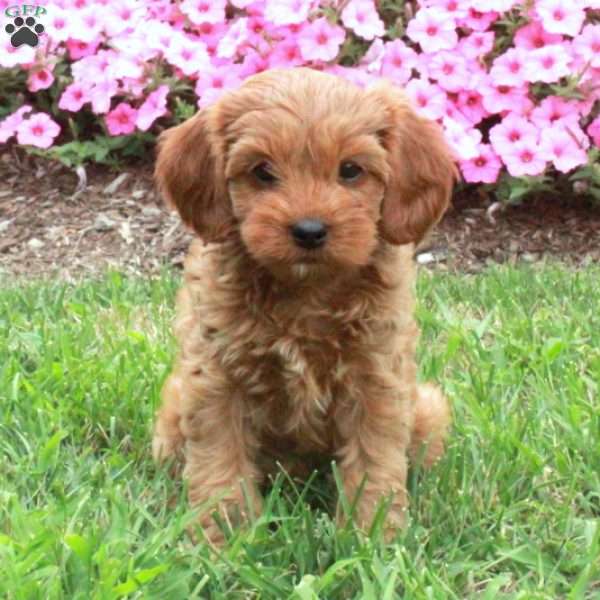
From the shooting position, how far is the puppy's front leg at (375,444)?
371 cm

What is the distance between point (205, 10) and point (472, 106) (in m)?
1.64

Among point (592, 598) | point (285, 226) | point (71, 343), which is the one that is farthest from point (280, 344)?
point (71, 343)

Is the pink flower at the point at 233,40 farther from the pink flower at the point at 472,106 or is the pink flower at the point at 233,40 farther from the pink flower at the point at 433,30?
the pink flower at the point at 472,106

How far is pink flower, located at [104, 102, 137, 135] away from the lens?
7191 mm

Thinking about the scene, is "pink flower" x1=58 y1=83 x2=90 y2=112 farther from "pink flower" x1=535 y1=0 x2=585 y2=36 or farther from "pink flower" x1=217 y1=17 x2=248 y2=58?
"pink flower" x1=535 y1=0 x2=585 y2=36

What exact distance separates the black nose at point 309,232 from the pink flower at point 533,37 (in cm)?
384

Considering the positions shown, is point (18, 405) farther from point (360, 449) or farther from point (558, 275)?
point (558, 275)

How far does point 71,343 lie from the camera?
496cm

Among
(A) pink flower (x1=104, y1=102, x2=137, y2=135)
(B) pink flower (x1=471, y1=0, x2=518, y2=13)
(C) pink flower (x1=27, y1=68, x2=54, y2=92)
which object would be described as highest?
(B) pink flower (x1=471, y1=0, x2=518, y2=13)

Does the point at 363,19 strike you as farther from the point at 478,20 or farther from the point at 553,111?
the point at 553,111

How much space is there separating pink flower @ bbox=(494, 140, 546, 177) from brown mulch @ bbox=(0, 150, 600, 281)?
35cm

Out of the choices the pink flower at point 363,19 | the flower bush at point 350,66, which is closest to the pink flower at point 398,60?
the flower bush at point 350,66

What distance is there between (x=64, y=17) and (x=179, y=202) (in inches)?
158

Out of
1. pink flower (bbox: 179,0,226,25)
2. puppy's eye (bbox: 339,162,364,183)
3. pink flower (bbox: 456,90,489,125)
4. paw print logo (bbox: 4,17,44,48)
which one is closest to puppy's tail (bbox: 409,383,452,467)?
puppy's eye (bbox: 339,162,364,183)
